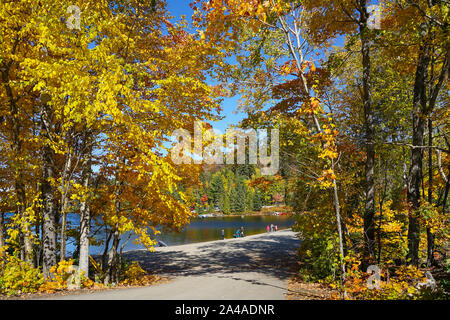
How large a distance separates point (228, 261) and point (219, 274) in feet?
12.6

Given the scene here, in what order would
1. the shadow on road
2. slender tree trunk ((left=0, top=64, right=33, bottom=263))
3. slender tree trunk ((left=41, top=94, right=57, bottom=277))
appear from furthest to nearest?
the shadow on road
slender tree trunk ((left=41, top=94, right=57, bottom=277))
slender tree trunk ((left=0, top=64, right=33, bottom=263))

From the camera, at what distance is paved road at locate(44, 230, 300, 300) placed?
6.58 metres

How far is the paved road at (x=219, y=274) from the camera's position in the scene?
6.58 meters

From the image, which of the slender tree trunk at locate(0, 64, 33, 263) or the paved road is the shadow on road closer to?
the paved road

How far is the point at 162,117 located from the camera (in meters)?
7.22

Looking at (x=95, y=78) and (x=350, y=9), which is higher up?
(x=350, y=9)

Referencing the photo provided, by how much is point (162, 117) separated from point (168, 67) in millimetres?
1696

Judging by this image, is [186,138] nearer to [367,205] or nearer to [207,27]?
[207,27]

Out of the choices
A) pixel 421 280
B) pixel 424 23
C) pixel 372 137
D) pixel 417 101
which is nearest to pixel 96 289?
pixel 421 280

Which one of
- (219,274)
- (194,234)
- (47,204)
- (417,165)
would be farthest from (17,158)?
(194,234)

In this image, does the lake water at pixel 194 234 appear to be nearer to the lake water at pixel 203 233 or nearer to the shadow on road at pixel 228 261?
the lake water at pixel 203 233

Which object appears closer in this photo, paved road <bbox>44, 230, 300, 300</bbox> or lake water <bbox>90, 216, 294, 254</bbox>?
paved road <bbox>44, 230, 300, 300</bbox>

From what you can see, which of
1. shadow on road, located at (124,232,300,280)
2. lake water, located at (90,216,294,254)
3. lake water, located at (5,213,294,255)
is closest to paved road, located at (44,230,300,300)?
shadow on road, located at (124,232,300,280)
